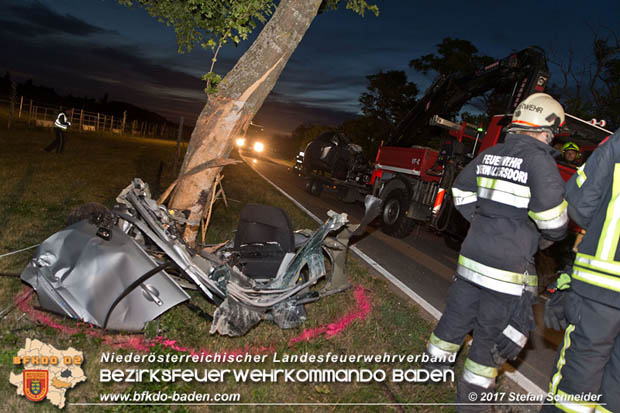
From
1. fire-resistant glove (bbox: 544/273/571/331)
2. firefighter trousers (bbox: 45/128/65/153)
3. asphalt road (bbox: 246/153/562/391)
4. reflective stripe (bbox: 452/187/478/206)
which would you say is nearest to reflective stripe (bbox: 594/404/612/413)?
fire-resistant glove (bbox: 544/273/571/331)

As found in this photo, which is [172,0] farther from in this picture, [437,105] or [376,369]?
[437,105]

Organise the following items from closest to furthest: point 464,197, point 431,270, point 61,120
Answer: point 464,197 → point 431,270 → point 61,120

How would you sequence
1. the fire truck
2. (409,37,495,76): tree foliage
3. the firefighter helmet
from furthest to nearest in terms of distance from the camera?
(409,37,495,76): tree foliage < the fire truck < the firefighter helmet

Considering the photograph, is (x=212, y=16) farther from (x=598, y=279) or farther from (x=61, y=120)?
(x=61, y=120)

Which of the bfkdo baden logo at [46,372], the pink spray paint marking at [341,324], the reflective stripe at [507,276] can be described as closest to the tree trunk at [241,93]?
the pink spray paint marking at [341,324]

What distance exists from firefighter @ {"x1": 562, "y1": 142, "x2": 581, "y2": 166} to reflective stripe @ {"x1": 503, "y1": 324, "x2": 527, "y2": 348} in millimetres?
4464

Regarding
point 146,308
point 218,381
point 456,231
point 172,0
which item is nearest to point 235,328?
point 218,381

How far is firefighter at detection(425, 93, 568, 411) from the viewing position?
8.86 ft

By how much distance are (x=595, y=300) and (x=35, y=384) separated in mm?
3247

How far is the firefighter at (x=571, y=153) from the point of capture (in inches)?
243

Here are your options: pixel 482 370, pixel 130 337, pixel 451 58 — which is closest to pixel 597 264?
pixel 482 370

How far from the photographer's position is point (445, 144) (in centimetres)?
762

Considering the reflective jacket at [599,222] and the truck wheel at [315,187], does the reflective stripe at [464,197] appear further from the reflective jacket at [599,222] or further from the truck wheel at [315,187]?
the truck wheel at [315,187]

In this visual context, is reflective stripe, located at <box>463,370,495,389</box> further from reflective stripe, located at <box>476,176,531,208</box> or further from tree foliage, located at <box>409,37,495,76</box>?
tree foliage, located at <box>409,37,495,76</box>
